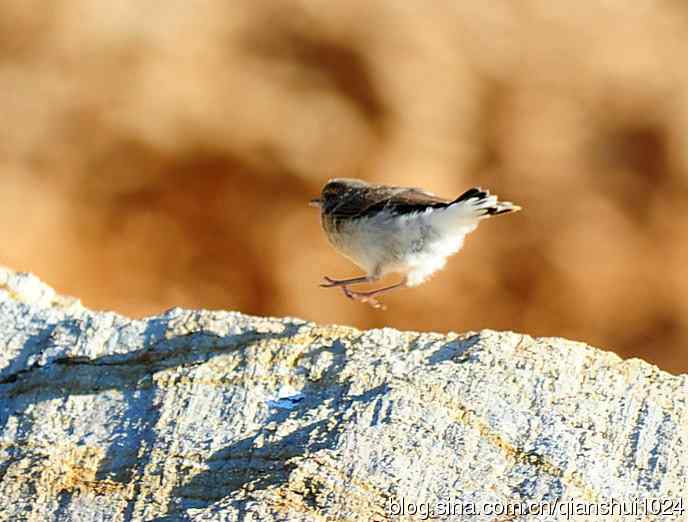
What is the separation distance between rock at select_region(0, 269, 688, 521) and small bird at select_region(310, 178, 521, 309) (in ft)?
1.55

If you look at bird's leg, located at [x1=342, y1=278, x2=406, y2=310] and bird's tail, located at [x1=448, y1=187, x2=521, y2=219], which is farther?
bird's leg, located at [x1=342, y1=278, x2=406, y2=310]

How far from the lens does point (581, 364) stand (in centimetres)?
304

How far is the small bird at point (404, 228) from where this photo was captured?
353 centimetres

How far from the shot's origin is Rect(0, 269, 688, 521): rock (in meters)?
2.68

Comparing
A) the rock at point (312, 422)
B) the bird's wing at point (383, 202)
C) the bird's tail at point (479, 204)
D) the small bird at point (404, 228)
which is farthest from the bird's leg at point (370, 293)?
the rock at point (312, 422)

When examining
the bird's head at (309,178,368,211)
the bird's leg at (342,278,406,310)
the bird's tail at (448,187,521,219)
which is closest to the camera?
the bird's tail at (448,187,521,219)

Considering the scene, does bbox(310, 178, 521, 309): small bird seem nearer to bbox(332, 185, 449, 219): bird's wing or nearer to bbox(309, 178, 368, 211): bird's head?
bbox(332, 185, 449, 219): bird's wing

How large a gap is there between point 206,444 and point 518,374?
2.52 ft

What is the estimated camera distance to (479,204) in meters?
3.48

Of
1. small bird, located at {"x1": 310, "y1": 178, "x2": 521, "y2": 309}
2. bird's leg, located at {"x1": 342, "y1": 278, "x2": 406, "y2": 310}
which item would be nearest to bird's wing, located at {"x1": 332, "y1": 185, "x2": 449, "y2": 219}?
small bird, located at {"x1": 310, "y1": 178, "x2": 521, "y2": 309}

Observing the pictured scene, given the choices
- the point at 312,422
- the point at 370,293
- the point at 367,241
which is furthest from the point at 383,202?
the point at 312,422

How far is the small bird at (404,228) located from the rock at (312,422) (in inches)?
18.5

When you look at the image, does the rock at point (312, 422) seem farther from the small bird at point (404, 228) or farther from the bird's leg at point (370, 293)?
the bird's leg at point (370, 293)

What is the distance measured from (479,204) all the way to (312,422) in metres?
0.93
